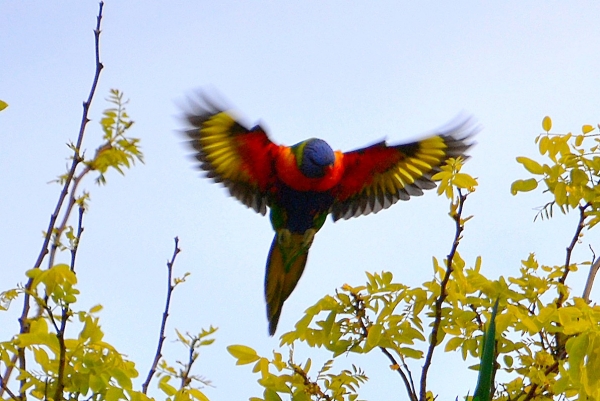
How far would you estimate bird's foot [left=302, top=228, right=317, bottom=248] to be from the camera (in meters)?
3.93

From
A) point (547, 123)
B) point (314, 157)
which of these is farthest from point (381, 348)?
point (314, 157)

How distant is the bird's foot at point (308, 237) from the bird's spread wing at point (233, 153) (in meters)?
0.27

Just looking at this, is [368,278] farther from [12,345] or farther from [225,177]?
[225,177]

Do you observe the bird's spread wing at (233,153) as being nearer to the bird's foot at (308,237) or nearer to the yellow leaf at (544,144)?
the bird's foot at (308,237)

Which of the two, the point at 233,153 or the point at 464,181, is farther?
the point at 233,153

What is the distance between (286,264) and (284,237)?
0.14m

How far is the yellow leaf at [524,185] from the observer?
1.79 meters

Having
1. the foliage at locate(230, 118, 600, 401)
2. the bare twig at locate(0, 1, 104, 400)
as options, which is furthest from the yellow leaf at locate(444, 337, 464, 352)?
the bare twig at locate(0, 1, 104, 400)

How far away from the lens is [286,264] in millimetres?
3908

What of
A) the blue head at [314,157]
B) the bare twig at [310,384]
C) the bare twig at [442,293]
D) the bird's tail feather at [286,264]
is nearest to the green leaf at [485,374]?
the bare twig at [442,293]

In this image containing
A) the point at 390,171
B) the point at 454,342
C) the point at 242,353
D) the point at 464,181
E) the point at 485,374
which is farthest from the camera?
the point at 390,171

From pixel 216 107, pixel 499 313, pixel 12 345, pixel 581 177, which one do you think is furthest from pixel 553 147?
pixel 216 107

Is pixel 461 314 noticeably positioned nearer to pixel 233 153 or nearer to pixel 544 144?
pixel 544 144

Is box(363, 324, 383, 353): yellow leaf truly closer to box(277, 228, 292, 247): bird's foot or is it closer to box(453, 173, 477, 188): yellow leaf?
box(453, 173, 477, 188): yellow leaf
